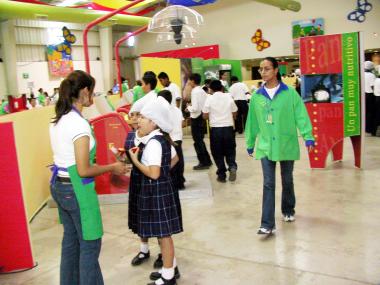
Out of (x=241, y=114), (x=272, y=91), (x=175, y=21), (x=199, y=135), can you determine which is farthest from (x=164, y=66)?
(x=272, y=91)

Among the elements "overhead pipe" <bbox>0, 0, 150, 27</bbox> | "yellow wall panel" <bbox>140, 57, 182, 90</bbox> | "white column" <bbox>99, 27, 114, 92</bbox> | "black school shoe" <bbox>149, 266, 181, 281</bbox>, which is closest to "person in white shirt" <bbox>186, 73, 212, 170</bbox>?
"yellow wall panel" <bbox>140, 57, 182, 90</bbox>

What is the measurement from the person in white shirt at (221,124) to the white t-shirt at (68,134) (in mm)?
3366

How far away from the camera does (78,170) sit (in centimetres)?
197

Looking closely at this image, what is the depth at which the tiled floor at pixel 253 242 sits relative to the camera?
2.77 metres

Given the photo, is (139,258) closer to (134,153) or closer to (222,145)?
(134,153)

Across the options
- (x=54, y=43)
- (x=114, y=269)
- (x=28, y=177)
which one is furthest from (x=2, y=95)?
(x=114, y=269)

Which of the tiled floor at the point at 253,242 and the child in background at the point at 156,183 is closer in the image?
the child in background at the point at 156,183

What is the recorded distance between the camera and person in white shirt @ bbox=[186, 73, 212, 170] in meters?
6.12

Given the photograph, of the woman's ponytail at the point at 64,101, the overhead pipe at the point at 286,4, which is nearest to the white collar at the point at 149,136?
the woman's ponytail at the point at 64,101

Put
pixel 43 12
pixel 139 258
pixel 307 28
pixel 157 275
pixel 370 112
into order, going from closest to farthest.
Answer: pixel 157 275 → pixel 139 258 → pixel 370 112 → pixel 43 12 → pixel 307 28

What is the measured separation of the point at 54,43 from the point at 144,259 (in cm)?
1636

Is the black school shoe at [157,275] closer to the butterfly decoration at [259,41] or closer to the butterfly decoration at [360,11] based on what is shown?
the butterfly decoration at [360,11]

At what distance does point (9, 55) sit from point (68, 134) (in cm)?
1474

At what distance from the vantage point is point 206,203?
14.7 feet
